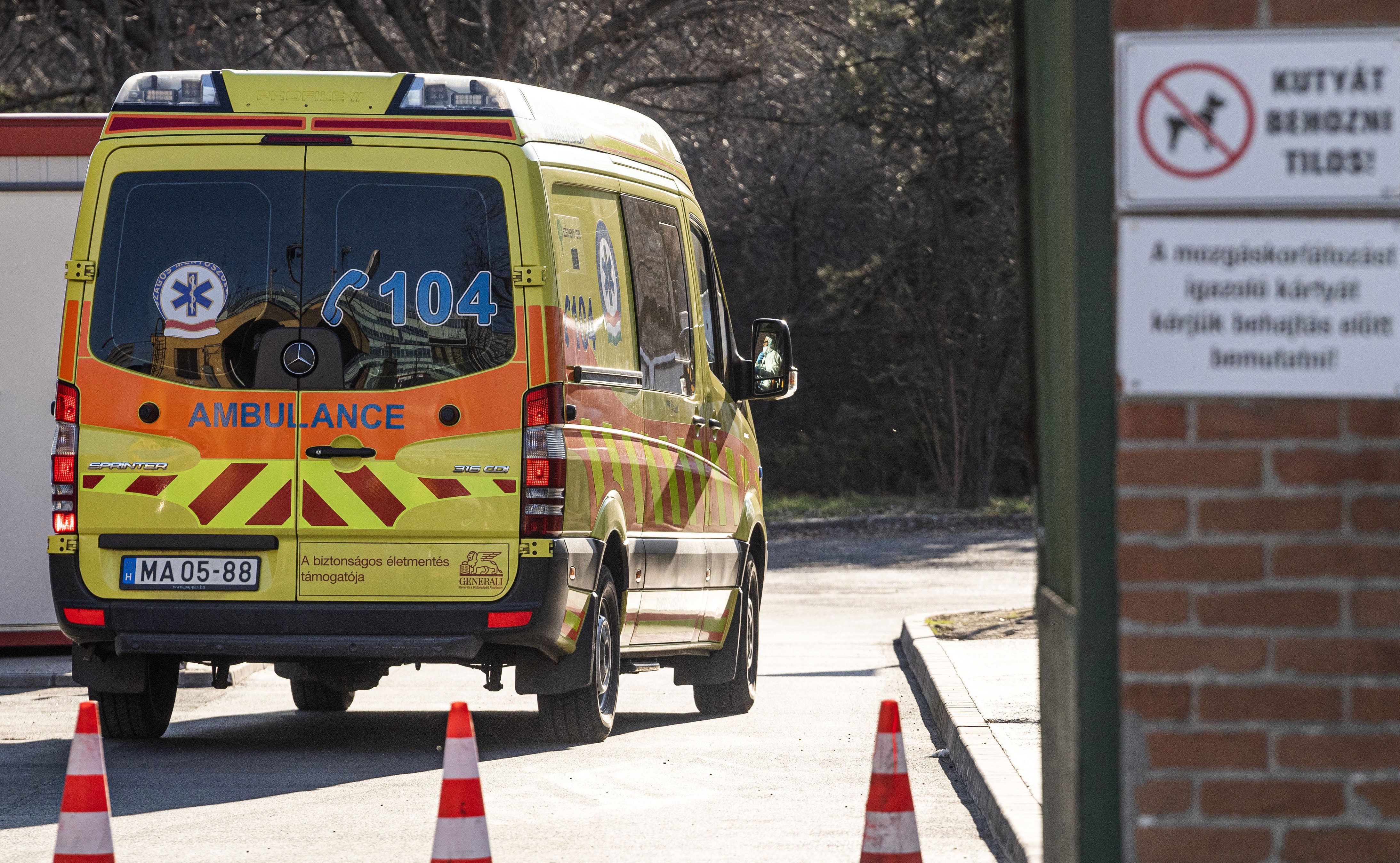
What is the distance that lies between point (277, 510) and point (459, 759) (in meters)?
3.54

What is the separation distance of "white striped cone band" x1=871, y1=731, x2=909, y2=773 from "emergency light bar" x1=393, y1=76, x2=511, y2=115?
4.20 meters

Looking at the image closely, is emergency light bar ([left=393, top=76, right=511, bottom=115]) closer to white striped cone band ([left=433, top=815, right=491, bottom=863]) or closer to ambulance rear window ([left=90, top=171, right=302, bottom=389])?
ambulance rear window ([left=90, top=171, right=302, bottom=389])

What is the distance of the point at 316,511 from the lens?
8.32 metres

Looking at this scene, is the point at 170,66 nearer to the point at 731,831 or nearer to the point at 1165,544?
the point at 731,831

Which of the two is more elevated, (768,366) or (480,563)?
(768,366)

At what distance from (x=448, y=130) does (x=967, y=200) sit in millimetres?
19333

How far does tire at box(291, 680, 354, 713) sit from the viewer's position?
10461mm

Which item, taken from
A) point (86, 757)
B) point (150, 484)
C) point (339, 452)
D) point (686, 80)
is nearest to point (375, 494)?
point (339, 452)

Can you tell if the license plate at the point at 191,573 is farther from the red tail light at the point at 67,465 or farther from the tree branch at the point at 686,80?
the tree branch at the point at 686,80

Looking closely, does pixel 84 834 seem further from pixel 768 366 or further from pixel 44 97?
pixel 44 97

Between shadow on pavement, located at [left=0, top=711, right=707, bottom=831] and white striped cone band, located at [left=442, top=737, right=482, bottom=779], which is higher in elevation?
white striped cone band, located at [left=442, top=737, right=482, bottom=779]

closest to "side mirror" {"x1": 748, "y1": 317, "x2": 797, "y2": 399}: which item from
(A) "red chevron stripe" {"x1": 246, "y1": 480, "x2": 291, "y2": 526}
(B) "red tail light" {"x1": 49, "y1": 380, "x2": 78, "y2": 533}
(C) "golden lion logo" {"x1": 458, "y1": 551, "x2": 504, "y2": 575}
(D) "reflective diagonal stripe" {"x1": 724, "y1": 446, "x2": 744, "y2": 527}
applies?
(D) "reflective diagonal stripe" {"x1": 724, "y1": 446, "x2": 744, "y2": 527}

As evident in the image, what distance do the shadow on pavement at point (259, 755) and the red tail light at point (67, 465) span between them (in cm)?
100

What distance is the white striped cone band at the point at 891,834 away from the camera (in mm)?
5008
